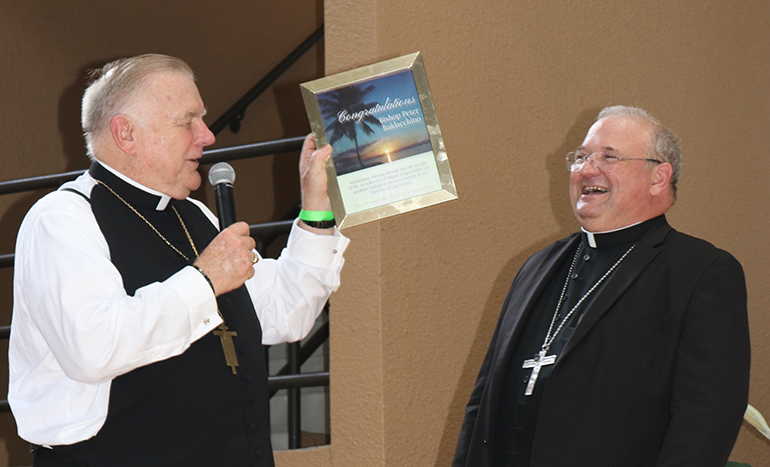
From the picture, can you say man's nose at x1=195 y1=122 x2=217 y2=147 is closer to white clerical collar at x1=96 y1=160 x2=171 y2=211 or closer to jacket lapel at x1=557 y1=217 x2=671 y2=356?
white clerical collar at x1=96 y1=160 x2=171 y2=211

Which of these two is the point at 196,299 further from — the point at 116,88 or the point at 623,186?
the point at 623,186

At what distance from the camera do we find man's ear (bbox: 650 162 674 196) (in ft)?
6.90

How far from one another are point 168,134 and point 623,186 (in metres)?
1.18

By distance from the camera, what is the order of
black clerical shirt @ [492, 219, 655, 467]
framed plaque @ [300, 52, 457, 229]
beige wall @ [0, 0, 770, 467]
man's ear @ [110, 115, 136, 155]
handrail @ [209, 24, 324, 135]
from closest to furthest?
man's ear @ [110, 115, 136, 155], framed plaque @ [300, 52, 457, 229], black clerical shirt @ [492, 219, 655, 467], beige wall @ [0, 0, 770, 467], handrail @ [209, 24, 324, 135]

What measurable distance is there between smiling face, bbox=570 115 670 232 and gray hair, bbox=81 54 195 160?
1.13 metres

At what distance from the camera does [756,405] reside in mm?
3525

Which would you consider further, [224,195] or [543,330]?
[543,330]

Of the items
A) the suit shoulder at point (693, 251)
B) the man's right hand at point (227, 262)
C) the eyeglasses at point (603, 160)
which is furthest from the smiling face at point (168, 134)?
the suit shoulder at point (693, 251)

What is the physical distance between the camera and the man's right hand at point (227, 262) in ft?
5.05

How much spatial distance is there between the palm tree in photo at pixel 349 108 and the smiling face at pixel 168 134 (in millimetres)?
289

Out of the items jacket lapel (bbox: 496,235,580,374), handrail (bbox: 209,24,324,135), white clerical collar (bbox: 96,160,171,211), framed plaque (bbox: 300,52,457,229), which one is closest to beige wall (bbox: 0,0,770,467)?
jacket lapel (bbox: 496,235,580,374)

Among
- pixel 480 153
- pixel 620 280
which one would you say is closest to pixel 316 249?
pixel 620 280

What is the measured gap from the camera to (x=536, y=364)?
2.01 meters

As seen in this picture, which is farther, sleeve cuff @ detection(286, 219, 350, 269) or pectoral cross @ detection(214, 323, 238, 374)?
sleeve cuff @ detection(286, 219, 350, 269)
